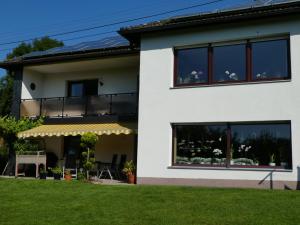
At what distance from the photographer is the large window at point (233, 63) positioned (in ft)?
62.4

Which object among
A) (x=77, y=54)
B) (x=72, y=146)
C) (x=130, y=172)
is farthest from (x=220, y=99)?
(x=72, y=146)

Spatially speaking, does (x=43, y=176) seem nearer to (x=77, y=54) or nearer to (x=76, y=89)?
(x=77, y=54)

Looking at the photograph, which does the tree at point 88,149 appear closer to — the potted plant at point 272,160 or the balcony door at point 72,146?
the balcony door at point 72,146

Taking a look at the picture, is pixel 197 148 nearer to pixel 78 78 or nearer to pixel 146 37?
pixel 146 37

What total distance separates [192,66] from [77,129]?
7331 mm

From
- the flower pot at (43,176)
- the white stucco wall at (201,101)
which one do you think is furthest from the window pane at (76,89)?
the white stucco wall at (201,101)

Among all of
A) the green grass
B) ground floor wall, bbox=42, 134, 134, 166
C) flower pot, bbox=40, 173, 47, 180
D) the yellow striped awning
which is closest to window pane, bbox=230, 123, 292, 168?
the green grass

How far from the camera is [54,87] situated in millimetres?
29453

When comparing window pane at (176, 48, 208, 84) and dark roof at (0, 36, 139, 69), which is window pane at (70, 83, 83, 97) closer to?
dark roof at (0, 36, 139, 69)

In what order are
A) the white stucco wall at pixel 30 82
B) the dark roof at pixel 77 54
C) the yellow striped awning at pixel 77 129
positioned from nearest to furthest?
the yellow striped awning at pixel 77 129, the dark roof at pixel 77 54, the white stucco wall at pixel 30 82

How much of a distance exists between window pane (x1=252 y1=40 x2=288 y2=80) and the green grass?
5.59 m

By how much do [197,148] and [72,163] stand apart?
8.49 m

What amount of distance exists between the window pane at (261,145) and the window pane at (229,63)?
87.8 inches

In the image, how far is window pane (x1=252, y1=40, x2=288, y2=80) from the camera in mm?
18922
